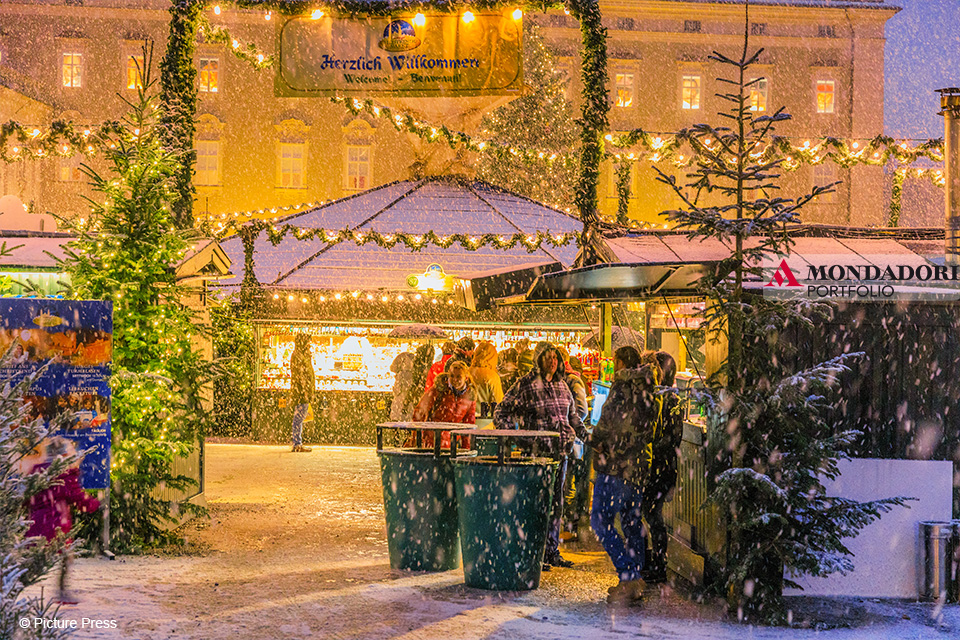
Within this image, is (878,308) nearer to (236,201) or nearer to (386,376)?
(386,376)

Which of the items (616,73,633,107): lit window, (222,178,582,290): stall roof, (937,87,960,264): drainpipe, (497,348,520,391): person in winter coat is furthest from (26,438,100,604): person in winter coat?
(616,73,633,107): lit window

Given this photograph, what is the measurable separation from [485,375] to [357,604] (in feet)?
19.1

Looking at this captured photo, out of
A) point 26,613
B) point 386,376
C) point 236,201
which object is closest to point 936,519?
point 26,613

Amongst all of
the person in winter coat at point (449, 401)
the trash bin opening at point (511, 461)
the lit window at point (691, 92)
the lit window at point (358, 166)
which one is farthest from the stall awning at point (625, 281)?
the lit window at point (691, 92)

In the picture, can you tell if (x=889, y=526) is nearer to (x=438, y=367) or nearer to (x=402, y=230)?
(x=438, y=367)

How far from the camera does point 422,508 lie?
832 cm

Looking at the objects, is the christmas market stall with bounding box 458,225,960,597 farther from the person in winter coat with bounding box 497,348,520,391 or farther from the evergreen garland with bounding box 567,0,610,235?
the person in winter coat with bounding box 497,348,520,391

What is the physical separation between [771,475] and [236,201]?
1443 inches

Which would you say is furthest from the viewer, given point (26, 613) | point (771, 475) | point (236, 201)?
point (236, 201)

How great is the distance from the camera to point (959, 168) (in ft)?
34.1

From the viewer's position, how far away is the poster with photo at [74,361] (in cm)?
819

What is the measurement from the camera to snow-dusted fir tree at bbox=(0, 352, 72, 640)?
11.9ft

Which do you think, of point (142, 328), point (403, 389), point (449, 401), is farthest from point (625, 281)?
point (403, 389)

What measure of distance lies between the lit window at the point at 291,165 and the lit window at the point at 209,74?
3.50 m
